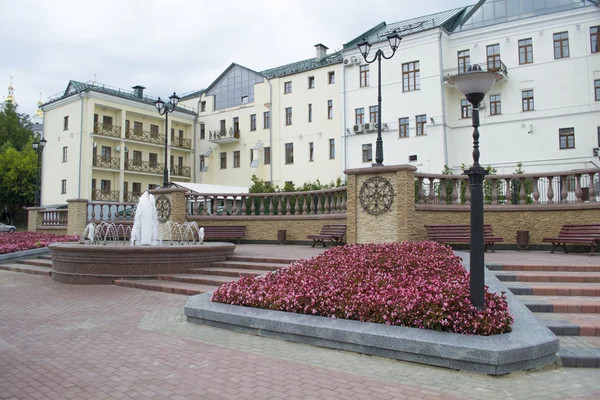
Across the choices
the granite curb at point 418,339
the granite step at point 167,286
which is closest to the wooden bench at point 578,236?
the granite curb at point 418,339

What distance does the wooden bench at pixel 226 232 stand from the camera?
18875 millimetres

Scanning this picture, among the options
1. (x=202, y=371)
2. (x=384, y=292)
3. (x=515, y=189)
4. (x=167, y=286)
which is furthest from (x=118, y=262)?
(x=515, y=189)

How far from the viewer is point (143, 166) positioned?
47.6 m

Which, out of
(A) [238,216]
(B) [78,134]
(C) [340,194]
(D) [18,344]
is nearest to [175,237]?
(A) [238,216]

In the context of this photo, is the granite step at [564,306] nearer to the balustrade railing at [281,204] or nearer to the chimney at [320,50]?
the balustrade railing at [281,204]

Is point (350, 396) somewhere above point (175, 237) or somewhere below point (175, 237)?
below

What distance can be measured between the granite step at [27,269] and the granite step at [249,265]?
5.29m

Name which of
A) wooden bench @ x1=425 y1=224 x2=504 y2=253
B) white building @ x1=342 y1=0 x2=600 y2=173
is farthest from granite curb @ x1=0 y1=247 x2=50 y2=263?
white building @ x1=342 y1=0 x2=600 y2=173

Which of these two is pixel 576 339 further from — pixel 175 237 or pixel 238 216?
pixel 175 237

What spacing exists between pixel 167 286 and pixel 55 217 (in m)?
17.6

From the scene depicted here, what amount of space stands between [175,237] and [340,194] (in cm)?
712

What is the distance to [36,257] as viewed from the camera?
17.7 metres

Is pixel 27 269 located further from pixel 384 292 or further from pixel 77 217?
pixel 384 292

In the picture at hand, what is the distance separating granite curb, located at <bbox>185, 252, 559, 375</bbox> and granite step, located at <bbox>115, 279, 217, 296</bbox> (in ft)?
9.90
